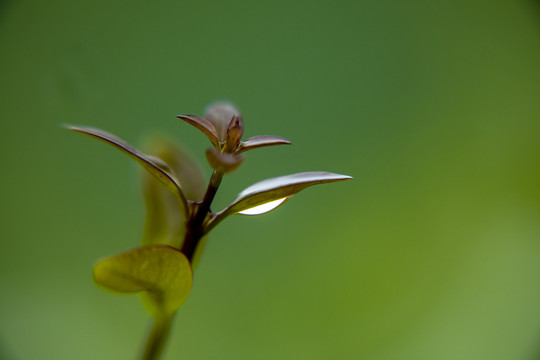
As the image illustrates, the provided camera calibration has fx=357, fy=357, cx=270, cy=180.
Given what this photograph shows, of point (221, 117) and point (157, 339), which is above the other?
point (221, 117)

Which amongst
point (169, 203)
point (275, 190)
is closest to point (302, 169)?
point (169, 203)

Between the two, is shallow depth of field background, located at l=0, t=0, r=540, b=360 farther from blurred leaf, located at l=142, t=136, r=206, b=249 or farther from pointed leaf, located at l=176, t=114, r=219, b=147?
pointed leaf, located at l=176, t=114, r=219, b=147

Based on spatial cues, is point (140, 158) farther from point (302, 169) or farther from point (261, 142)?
point (302, 169)

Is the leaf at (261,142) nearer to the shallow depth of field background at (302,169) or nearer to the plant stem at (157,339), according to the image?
the plant stem at (157,339)

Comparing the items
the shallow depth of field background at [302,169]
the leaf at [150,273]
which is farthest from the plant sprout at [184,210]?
the shallow depth of field background at [302,169]

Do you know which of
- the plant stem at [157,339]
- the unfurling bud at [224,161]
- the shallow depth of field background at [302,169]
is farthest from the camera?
the shallow depth of field background at [302,169]

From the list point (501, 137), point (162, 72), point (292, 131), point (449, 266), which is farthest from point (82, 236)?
point (501, 137)

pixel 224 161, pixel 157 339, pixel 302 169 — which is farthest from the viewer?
pixel 302 169
